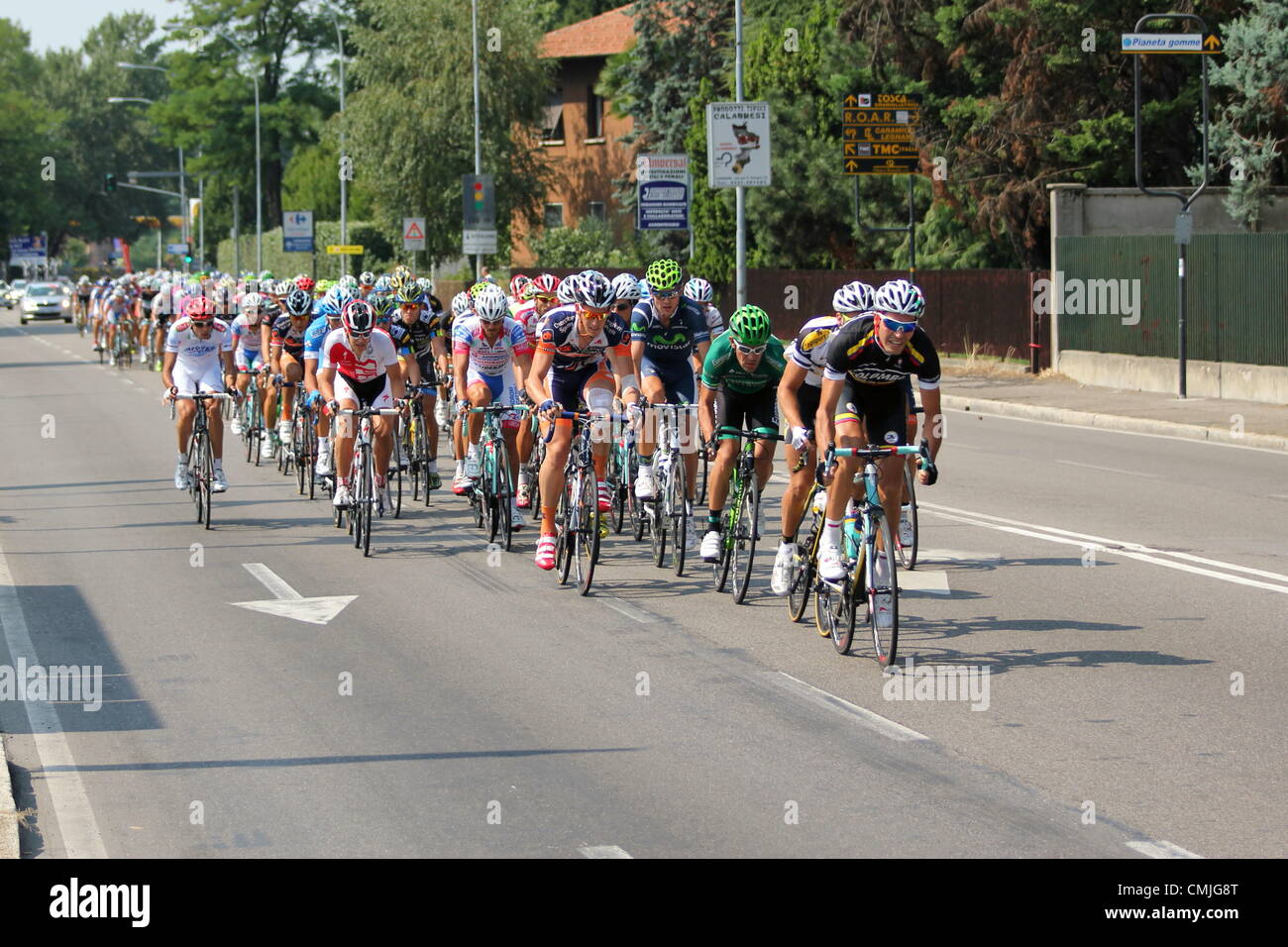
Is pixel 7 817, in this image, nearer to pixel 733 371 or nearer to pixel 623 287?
pixel 733 371

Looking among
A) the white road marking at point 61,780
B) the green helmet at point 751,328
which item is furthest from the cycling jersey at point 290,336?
the white road marking at point 61,780

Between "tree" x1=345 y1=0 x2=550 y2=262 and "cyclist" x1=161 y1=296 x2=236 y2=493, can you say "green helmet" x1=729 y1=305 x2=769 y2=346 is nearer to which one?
"cyclist" x1=161 y1=296 x2=236 y2=493

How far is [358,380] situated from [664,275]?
272cm

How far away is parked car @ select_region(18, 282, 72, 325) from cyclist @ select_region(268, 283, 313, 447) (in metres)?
58.4

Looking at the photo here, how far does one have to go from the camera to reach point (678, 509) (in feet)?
39.9

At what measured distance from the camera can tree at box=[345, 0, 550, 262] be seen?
5962 centimetres

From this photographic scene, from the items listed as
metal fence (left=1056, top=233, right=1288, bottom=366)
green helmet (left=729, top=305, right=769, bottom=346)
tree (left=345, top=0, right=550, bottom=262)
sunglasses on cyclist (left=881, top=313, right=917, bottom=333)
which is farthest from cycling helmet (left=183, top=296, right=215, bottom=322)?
tree (left=345, top=0, right=550, bottom=262)

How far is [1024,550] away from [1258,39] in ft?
70.1

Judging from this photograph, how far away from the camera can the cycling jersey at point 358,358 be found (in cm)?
1387

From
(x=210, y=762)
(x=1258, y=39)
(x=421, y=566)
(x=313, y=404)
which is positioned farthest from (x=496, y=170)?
(x=210, y=762)

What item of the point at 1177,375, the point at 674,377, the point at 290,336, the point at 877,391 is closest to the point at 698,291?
the point at 674,377

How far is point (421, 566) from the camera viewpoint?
1295 centimetres

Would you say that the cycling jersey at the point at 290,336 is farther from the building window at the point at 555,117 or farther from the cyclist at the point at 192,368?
the building window at the point at 555,117
